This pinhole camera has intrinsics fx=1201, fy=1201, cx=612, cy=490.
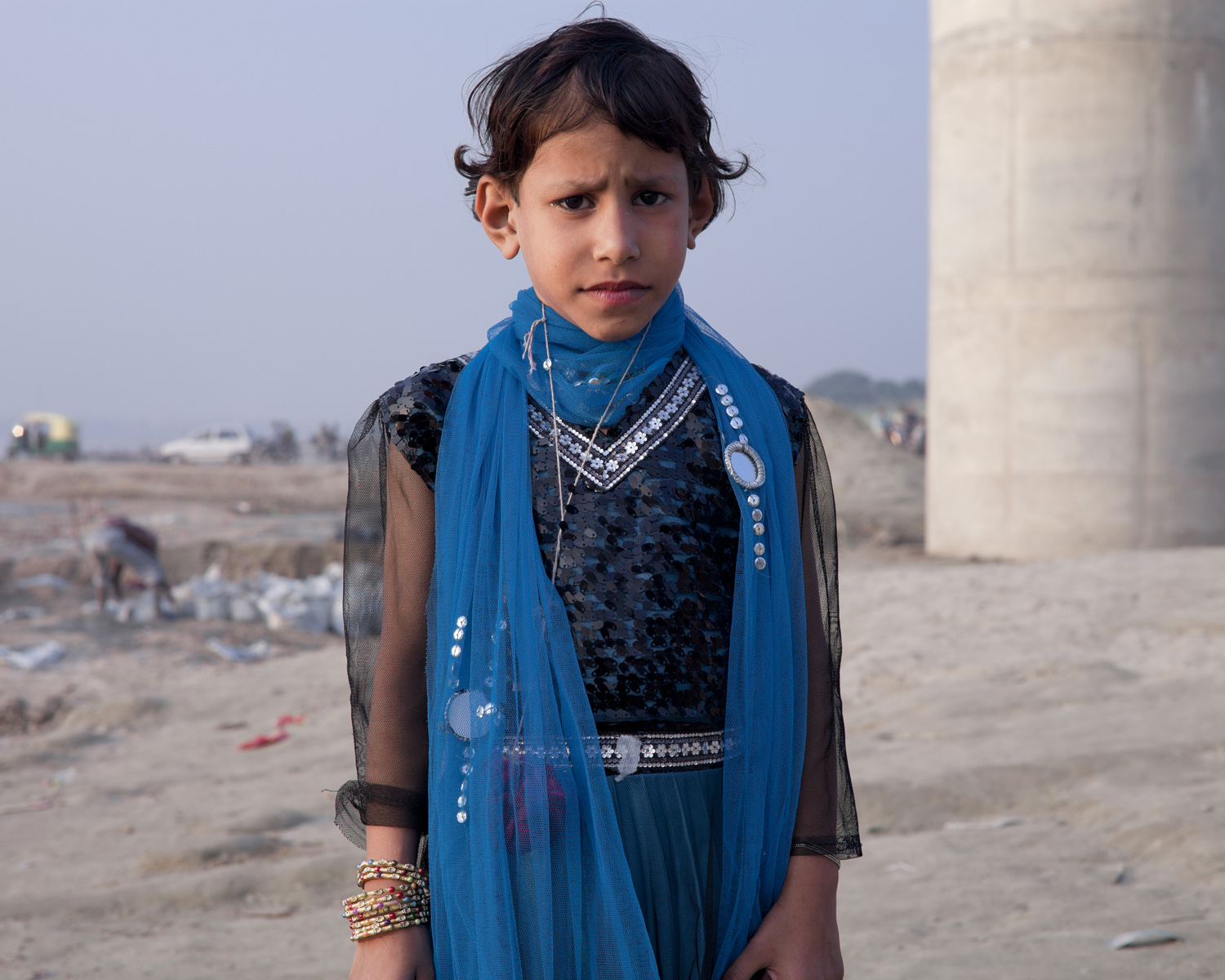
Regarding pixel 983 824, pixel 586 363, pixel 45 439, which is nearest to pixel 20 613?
pixel 983 824

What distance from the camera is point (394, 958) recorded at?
1.22 meters

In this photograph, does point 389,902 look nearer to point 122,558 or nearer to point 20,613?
point 122,558

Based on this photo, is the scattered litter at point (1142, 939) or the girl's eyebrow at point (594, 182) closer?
the girl's eyebrow at point (594, 182)

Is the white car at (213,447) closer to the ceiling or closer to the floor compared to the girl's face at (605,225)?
closer to the floor

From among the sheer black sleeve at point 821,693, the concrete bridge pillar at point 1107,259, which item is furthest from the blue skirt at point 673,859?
the concrete bridge pillar at point 1107,259

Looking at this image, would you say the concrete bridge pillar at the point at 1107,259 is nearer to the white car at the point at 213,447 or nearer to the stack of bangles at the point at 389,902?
the stack of bangles at the point at 389,902

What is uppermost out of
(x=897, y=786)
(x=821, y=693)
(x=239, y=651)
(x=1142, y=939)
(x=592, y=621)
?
(x=592, y=621)

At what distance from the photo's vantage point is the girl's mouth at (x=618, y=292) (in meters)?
1.29

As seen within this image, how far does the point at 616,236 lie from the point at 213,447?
30983 millimetres

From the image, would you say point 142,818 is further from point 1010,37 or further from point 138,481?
point 138,481

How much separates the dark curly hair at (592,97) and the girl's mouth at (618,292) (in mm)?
153

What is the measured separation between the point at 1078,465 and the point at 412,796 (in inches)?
357

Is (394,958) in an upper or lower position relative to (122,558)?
upper

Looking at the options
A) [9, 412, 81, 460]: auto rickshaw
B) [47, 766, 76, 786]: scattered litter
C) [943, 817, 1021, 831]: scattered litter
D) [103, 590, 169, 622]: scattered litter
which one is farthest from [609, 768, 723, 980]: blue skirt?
[9, 412, 81, 460]: auto rickshaw
